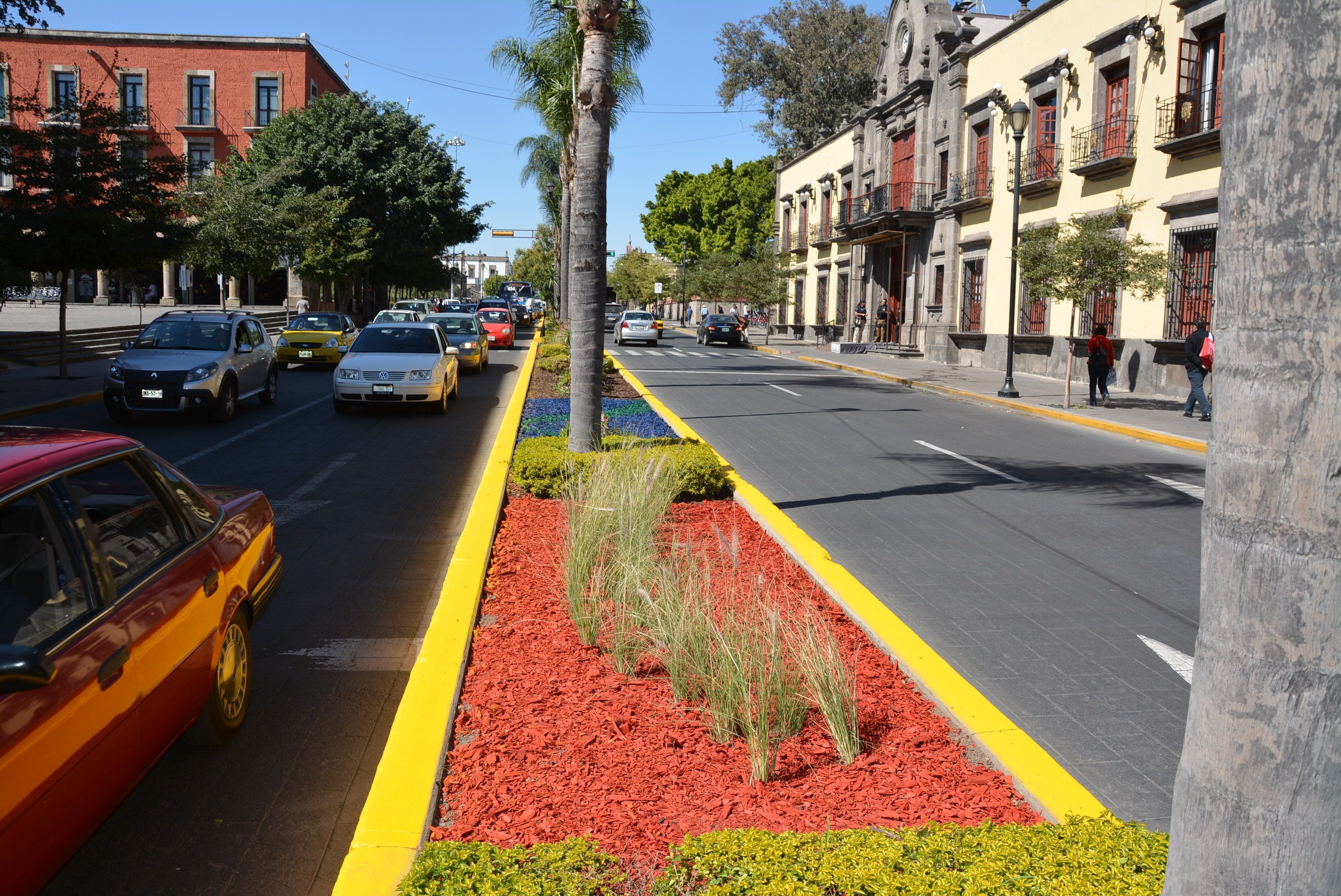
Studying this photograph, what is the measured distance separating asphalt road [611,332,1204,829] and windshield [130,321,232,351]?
24.4ft

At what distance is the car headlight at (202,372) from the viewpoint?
14.6 metres

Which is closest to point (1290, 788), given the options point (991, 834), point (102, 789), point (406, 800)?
point (991, 834)

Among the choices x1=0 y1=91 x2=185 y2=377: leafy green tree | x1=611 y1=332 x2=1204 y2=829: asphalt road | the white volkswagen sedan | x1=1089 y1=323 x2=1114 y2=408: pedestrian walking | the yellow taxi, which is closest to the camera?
x1=611 y1=332 x2=1204 y2=829: asphalt road

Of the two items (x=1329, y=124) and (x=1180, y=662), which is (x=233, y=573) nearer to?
(x=1329, y=124)

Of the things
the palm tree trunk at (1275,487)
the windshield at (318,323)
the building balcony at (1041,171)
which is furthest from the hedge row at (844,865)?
the windshield at (318,323)

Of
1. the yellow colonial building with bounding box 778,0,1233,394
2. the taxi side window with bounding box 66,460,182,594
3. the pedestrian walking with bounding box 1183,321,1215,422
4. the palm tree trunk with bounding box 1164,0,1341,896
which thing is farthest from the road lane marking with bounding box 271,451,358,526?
the pedestrian walking with bounding box 1183,321,1215,422

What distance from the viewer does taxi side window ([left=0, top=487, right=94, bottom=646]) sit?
2.98m

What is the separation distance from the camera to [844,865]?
2752 millimetres

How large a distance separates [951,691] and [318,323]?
26.1 meters

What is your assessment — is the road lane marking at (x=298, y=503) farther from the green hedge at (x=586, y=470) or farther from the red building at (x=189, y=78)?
the red building at (x=189, y=78)

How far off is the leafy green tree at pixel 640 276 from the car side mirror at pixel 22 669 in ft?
306

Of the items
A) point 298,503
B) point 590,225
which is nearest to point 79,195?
point 298,503

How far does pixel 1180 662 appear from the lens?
5348 millimetres

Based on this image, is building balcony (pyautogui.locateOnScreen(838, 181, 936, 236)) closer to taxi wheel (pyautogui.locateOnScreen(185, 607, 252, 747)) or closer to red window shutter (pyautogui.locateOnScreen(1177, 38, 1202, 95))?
red window shutter (pyautogui.locateOnScreen(1177, 38, 1202, 95))
